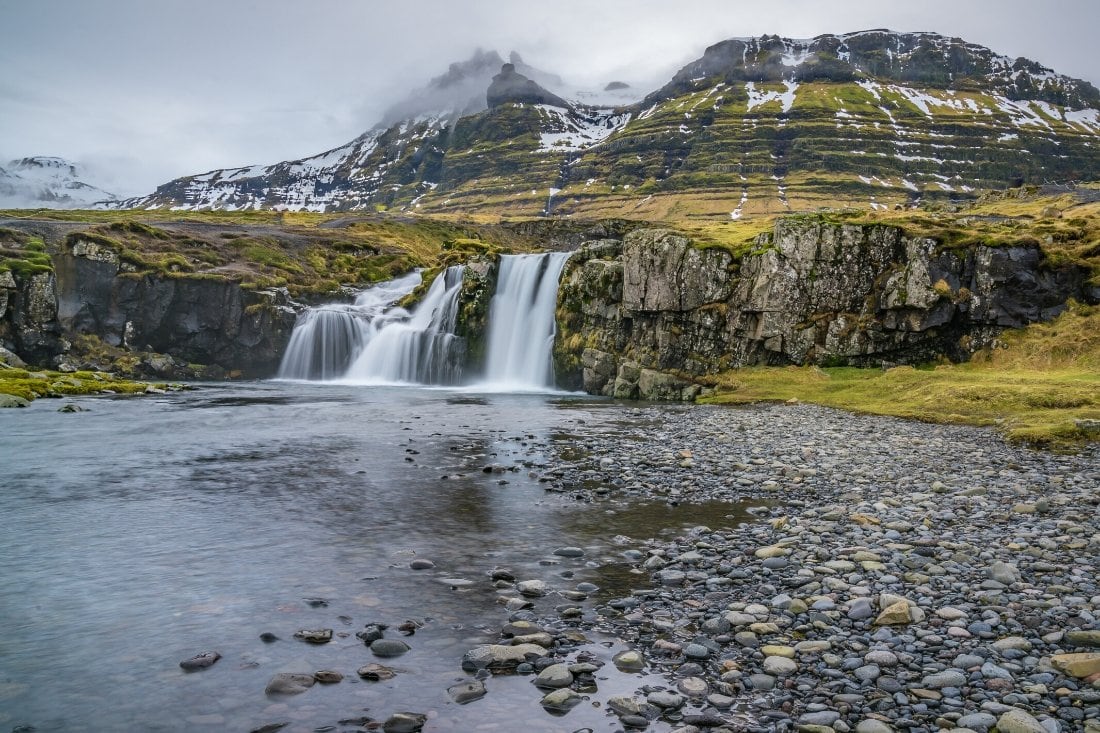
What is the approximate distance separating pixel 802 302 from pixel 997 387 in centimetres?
1670

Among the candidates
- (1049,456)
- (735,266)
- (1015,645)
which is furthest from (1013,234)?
(1015,645)

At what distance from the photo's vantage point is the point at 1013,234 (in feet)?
146

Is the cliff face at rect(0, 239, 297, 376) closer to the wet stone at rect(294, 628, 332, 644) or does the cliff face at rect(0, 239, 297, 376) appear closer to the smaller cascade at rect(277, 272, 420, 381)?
the smaller cascade at rect(277, 272, 420, 381)

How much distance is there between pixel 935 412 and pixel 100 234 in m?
84.0

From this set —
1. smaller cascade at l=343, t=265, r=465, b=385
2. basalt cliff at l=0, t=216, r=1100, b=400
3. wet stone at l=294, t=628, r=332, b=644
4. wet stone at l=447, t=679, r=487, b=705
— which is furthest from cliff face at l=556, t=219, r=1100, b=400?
wet stone at l=447, t=679, r=487, b=705

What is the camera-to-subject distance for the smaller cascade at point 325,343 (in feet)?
231

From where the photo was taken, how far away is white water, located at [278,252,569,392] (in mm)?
60250

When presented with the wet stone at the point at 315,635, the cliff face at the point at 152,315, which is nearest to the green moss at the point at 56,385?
the cliff face at the point at 152,315

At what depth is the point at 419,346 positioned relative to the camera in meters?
65.8

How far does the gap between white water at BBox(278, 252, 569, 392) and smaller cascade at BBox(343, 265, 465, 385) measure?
101mm

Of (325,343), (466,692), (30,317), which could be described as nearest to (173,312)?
(30,317)

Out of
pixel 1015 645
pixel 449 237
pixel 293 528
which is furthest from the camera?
pixel 449 237

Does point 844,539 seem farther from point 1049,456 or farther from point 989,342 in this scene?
point 989,342

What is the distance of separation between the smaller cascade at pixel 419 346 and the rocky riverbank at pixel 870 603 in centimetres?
4693
